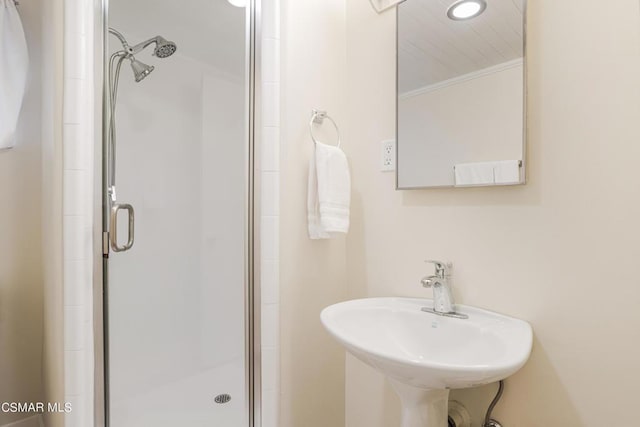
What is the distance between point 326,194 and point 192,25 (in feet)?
3.74

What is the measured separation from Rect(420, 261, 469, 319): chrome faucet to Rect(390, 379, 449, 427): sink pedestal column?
0.23m

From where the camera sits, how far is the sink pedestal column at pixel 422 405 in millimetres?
905

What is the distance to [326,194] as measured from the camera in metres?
1.19

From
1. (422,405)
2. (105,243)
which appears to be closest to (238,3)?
(105,243)

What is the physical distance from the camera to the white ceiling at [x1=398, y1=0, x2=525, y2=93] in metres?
0.97

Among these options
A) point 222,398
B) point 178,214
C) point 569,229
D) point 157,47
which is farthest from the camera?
point 178,214

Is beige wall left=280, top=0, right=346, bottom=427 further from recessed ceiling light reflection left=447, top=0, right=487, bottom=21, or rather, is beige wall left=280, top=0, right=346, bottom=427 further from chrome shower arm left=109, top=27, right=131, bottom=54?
chrome shower arm left=109, top=27, right=131, bottom=54

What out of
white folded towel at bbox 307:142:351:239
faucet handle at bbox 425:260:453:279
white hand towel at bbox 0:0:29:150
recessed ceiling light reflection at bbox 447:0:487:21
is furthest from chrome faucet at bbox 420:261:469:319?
white hand towel at bbox 0:0:29:150

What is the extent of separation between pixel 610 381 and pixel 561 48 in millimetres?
869

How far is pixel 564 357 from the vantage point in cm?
88

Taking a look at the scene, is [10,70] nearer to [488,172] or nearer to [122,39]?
[122,39]

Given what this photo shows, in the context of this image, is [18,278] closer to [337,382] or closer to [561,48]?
[337,382]

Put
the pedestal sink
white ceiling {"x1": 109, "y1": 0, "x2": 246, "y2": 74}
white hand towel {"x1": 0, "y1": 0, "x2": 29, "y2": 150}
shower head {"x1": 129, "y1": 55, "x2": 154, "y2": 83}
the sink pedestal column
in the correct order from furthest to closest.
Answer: shower head {"x1": 129, "y1": 55, "x2": 154, "y2": 83} < white hand towel {"x1": 0, "y1": 0, "x2": 29, "y2": 150} < white ceiling {"x1": 109, "y1": 0, "x2": 246, "y2": 74} < the sink pedestal column < the pedestal sink

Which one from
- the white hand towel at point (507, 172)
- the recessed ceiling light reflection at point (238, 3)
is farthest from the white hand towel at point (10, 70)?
the white hand towel at point (507, 172)
